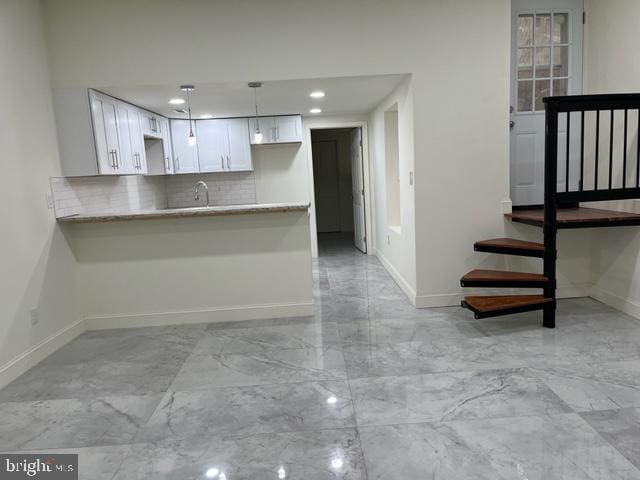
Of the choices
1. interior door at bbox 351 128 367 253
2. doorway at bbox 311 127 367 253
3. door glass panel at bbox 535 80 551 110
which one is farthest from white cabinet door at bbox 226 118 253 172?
door glass panel at bbox 535 80 551 110

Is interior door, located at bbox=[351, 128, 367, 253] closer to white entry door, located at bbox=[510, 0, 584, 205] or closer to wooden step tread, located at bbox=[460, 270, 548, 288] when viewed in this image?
white entry door, located at bbox=[510, 0, 584, 205]

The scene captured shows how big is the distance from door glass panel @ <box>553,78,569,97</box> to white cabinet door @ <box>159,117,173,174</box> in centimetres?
450

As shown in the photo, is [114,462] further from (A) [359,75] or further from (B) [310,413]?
(A) [359,75]

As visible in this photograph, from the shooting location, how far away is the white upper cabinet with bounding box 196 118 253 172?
21.0 ft

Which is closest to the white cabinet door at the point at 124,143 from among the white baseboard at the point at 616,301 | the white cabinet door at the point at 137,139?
the white cabinet door at the point at 137,139

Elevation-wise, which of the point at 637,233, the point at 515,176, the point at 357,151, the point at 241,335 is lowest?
the point at 241,335

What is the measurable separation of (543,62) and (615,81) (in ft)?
2.25

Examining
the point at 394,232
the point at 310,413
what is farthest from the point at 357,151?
the point at 310,413

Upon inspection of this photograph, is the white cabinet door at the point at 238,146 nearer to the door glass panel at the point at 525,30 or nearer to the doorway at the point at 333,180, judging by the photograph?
the doorway at the point at 333,180

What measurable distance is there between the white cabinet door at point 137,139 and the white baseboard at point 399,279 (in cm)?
305

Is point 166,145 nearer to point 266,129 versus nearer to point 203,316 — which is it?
point 266,129

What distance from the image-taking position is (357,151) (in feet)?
23.5

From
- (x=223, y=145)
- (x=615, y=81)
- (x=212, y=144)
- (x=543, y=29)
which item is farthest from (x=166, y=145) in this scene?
(x=615, y=81)

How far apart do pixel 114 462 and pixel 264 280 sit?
2.26m
